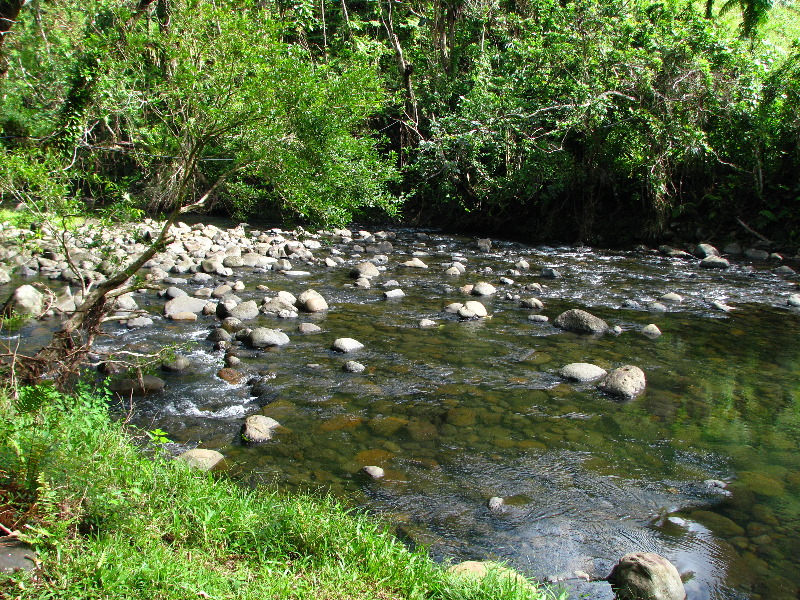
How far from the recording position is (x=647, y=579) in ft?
11.1

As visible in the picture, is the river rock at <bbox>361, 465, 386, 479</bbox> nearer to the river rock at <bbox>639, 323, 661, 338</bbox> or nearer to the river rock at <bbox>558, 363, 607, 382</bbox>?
the river rock at <bbox>558, 363, 607, 382</bbox>

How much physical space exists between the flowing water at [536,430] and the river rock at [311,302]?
0.24 meters

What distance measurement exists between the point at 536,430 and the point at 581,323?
3.44m

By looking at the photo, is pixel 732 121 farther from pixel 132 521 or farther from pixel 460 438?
pixel 132 521

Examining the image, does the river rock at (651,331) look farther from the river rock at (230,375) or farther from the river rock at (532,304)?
the river rock at (230,375)

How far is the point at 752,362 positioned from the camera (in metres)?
7.72

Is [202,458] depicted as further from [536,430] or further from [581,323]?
[581,323]

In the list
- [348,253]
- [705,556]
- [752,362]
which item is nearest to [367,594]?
[705,556]

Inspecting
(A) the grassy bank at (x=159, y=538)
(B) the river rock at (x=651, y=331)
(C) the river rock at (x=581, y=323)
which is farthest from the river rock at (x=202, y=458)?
(B) the river rock at (x=651, y=331)

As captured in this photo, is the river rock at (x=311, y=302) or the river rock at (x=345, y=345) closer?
the river rock at (x=345, y=345)

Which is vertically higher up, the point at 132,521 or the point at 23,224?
the point at 23,224

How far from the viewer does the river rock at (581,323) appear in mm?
8688

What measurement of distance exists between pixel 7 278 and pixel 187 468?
29.5 feet

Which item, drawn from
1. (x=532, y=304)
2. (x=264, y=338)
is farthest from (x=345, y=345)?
(x=532, y=304)
